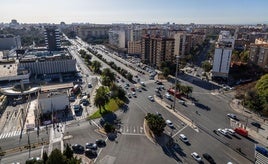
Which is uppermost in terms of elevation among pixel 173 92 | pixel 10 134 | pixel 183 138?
pixel 173 92

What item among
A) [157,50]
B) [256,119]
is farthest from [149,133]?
[157,50]

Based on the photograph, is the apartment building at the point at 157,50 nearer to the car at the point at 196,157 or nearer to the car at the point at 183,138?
the car at the point at 183,138

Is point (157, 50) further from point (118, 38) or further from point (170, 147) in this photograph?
point (170, 147)

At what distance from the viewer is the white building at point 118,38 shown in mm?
167750

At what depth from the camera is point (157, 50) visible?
378 feet

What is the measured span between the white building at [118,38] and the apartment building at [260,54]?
92396 mm

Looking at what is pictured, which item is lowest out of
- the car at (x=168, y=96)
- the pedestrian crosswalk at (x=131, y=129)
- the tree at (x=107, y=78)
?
the pedestrian crosswalk at (x=131, y=129)

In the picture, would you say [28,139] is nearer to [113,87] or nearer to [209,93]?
[113,87]

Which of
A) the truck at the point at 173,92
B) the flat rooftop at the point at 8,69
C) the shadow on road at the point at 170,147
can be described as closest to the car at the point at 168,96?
the truck at the point at 173,92

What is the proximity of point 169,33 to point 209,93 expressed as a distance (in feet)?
337

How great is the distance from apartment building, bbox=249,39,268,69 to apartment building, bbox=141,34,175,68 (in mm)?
39799

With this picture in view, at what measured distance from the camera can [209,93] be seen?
7888cm

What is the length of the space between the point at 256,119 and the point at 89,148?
4655 cm

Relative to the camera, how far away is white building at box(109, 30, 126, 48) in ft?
550
